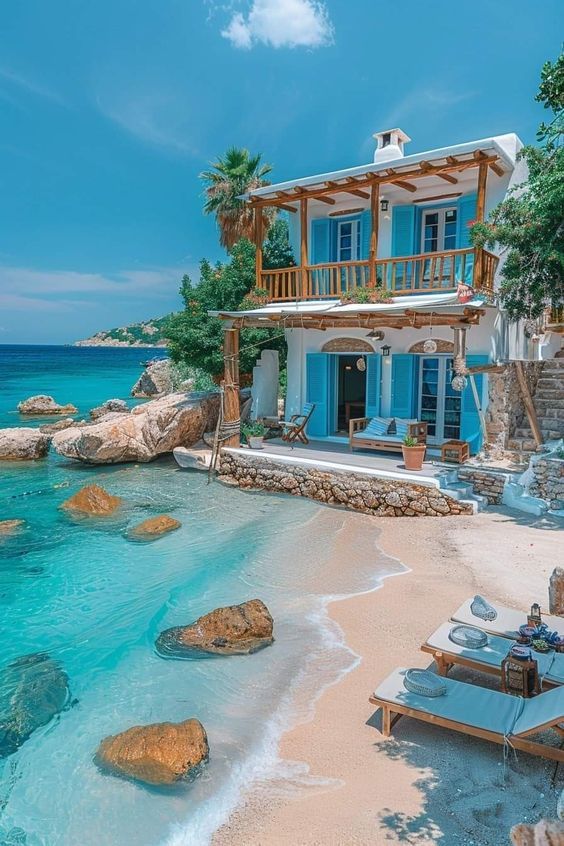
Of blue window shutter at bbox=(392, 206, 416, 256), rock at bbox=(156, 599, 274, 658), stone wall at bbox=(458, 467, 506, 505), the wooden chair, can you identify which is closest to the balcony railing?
blue window shutter at bbox=(392, 206, 416, 256)

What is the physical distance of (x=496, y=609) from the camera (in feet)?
21.3

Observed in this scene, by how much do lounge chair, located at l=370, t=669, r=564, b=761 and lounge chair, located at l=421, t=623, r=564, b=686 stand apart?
36cm

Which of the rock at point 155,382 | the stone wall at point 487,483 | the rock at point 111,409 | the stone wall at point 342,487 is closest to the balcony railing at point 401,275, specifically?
the stone wall at point 487,483

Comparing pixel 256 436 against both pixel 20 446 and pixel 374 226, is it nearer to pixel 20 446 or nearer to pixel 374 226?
pixel 374 226

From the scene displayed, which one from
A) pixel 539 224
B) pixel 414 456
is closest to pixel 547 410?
pixel 414 456

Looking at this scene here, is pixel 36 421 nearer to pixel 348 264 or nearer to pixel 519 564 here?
pixel 348 264

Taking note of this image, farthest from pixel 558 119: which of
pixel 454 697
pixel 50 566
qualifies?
pixel 50 566

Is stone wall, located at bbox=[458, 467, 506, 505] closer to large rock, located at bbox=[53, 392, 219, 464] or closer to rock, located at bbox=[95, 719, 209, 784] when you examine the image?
rock, located at bbox=[95, 719, 209, 784]

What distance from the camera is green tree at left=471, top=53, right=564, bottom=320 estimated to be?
837 cm

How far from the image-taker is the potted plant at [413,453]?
39.0 ft

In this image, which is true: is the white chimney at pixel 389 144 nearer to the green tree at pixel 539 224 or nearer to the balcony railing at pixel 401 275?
the balcony railing at pixel 401 275

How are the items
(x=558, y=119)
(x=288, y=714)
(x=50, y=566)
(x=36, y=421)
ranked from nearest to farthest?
(x=288, y=714), (x=558, y=119), (x=50, y=566), (x=36, y=421)

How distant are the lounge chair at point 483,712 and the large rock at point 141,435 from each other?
12581 millimetres

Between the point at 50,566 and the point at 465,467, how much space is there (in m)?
8.24
